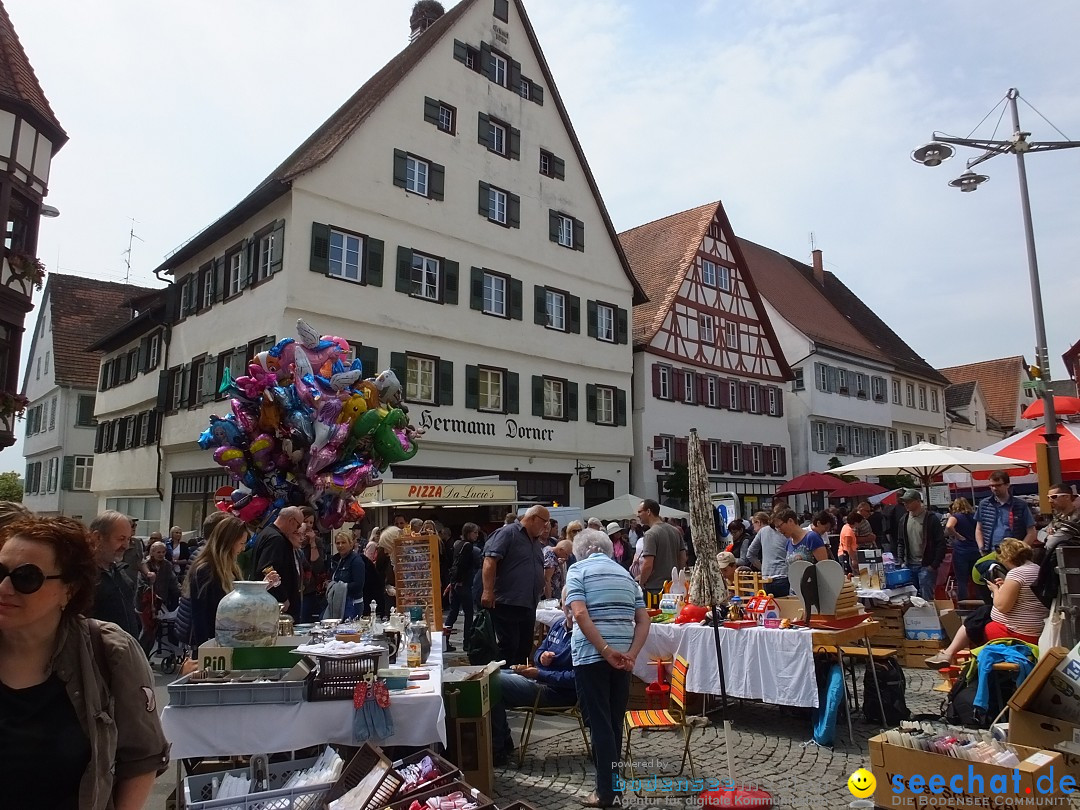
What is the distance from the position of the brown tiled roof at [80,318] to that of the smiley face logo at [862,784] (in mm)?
35051

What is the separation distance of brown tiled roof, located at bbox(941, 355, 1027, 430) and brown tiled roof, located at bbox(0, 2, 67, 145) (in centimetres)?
5459

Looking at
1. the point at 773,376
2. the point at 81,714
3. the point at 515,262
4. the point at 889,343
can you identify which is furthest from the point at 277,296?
the point at 889,343

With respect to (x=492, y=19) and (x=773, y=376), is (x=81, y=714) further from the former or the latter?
(x=773, y=376)

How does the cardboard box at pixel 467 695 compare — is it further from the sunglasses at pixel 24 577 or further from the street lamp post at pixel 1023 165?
the street lamp post at pixel 1023 165

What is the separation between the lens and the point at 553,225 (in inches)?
992

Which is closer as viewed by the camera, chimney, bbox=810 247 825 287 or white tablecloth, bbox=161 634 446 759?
white tablecloth, bbox=161 634 446 759

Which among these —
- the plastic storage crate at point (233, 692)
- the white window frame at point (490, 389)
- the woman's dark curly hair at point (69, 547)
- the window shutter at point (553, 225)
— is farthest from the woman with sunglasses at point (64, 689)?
the window shutter at point (553, 225)

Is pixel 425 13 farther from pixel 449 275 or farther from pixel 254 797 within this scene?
pixel 254 797

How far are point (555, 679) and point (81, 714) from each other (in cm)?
451

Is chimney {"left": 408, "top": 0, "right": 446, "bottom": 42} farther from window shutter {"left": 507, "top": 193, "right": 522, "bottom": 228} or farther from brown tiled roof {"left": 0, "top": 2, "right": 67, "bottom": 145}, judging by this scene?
brown tiled roof {"left": 0, "top": 2, "right": 67, "bottom": 145}

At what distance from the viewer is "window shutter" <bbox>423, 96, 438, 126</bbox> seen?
71.5ft

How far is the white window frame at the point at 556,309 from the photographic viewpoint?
81.3ft

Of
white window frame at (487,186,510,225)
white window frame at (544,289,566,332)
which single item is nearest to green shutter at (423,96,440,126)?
white window frame at (487,186,510,225)

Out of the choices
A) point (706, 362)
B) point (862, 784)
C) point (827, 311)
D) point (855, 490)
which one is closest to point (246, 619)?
point (862, 784)
